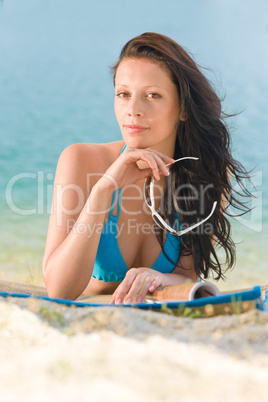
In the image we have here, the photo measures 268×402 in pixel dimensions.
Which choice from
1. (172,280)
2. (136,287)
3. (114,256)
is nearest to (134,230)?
(114,256)

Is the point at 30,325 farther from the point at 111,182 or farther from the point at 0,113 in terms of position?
the point at 0,113

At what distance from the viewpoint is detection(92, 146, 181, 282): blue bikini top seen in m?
3.11

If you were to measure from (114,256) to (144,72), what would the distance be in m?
1.16

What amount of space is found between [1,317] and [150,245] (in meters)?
1.67

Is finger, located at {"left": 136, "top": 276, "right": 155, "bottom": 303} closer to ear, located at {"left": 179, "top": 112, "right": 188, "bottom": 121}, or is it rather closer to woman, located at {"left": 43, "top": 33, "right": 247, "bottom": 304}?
woman, located at {"left": 43, "top": 33, "right": 247, "bottom": 304}

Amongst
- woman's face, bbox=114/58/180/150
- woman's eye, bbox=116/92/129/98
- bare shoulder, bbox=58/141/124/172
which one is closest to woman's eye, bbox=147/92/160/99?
woman's face, bbox=114/58/180/150

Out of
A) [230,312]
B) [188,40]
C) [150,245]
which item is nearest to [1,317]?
[230,312]

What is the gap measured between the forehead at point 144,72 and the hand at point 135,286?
117 centimetres

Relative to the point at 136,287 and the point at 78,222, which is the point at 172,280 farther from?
the point at 78,222

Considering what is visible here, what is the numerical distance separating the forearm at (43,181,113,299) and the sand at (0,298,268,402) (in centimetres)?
89

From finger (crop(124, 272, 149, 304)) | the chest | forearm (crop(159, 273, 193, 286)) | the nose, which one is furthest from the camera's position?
the chest

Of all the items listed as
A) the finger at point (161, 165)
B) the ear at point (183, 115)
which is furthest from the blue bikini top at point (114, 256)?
the ear at point (183, 115)

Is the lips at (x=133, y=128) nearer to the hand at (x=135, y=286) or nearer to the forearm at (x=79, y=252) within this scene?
the forearm at (x=79, y=252)

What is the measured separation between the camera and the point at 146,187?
3225mm
